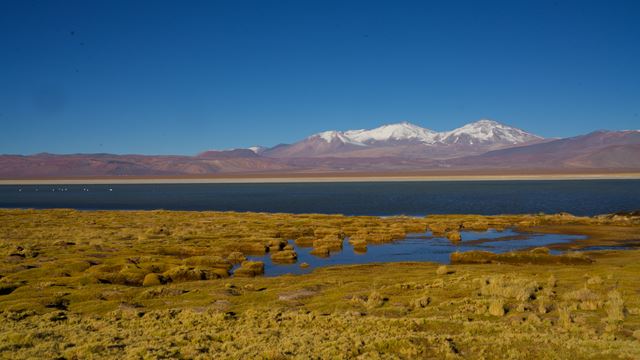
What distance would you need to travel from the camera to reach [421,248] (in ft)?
183

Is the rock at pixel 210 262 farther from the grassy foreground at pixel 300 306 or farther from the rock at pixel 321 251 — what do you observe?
the rock at pixel 321 251

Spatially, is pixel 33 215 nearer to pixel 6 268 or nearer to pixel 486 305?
pixel 6 268

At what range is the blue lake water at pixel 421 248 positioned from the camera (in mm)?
47406

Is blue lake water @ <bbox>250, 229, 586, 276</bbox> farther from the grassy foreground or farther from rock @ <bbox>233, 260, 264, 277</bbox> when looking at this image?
the grassy foreground

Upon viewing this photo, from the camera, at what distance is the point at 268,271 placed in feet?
143

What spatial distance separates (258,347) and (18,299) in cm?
1745

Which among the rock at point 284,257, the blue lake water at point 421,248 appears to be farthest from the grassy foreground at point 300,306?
the blue lake water at point 421,248

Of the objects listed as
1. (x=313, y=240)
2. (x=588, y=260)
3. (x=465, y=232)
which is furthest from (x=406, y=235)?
(x=588, y=260)

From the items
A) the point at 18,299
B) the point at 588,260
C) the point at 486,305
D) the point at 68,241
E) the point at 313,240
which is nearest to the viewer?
the point at 486,305

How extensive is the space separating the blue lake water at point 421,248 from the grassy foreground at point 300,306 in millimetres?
2187

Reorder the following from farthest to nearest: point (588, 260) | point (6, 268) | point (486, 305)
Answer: point (588, 260)
point (6, 268)
point (486, 305)

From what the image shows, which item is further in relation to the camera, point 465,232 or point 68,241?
point 465,232

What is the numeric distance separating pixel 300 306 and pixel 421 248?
1159 inches

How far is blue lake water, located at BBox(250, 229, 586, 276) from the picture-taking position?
4741cm
